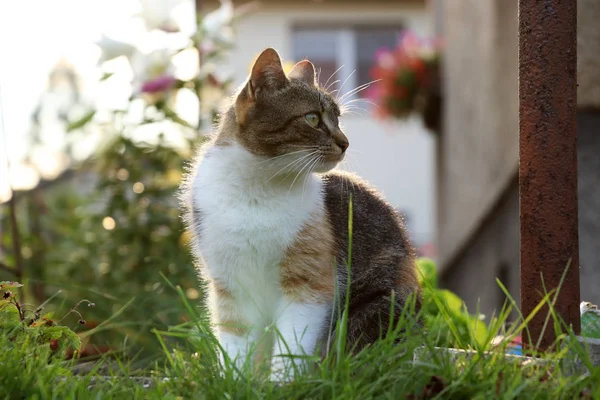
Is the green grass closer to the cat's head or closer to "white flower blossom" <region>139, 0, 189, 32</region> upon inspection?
the cat's head

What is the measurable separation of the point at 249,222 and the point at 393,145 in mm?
10046

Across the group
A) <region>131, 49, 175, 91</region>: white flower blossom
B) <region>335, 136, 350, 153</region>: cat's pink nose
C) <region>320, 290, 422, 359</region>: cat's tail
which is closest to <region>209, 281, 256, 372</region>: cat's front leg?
<region>320, 290, 422, 359</region>: cat's tail

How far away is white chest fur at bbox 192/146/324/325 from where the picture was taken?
2.06 metres

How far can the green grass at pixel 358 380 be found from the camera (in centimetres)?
157

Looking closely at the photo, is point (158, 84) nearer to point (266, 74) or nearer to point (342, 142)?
point (266, 74)

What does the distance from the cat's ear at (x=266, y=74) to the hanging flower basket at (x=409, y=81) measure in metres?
5.25

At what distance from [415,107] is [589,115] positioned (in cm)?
403

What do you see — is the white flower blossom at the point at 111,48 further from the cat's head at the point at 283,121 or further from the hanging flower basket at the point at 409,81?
the hanging flower basket at the point at 409,81

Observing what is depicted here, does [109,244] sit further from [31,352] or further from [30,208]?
[31,352]

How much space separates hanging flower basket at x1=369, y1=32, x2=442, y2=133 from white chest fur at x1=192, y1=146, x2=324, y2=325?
5315 mm

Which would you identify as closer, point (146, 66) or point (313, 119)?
point (313, 119)

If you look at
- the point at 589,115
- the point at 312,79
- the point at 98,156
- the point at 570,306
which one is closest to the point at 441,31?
the point at 589,115

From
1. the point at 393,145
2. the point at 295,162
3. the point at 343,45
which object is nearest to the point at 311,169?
the point at 295,162

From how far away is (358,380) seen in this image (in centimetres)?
159
